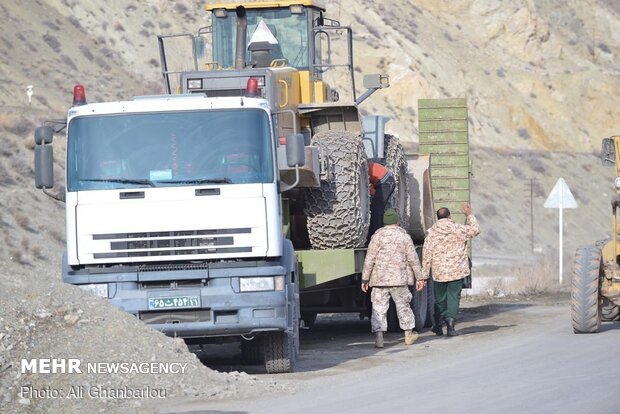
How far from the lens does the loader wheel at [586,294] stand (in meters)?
16.3

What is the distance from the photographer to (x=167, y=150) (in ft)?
43.8

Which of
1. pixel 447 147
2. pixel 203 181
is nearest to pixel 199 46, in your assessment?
pixel 447 147

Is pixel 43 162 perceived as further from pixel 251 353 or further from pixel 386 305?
pixel 386 305

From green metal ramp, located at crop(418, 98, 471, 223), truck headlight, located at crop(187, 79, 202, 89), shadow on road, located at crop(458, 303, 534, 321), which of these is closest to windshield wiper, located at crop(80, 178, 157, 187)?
truck headlight, located at crop(187, 79, 202, 89)

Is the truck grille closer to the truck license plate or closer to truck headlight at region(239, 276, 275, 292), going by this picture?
truck headlight at region(239, 276, 275, 292)

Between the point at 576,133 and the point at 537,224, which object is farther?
the point at 576,133

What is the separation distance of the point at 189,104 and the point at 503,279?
18126 mm

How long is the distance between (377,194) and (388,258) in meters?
1.58

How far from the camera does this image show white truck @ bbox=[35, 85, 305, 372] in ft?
42.8

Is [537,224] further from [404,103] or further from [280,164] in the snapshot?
[280,164]

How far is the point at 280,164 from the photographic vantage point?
1395 cm

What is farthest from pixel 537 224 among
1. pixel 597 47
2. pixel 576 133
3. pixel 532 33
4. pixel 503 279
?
pixel 503 279

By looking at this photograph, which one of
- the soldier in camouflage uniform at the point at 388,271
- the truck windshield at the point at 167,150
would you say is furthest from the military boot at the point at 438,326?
the truck windshield at the point at 167,150

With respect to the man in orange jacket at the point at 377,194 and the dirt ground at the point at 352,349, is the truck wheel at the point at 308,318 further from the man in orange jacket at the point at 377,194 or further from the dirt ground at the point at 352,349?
the man in orange jacket at the point at 377,194
